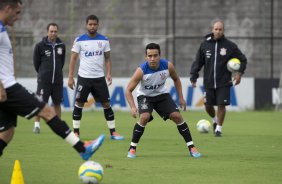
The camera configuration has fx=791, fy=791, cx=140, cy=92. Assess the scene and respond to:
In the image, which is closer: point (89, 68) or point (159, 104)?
point (159, 104)

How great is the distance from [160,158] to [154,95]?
3.39 feet

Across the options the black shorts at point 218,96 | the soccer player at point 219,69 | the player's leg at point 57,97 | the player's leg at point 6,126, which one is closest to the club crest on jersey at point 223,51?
the soccer player at point 219,69

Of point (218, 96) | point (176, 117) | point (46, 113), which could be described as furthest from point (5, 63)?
point (218, 96)

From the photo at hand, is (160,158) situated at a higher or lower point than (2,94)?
lower

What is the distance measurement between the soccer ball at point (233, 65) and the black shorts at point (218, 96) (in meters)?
0.39

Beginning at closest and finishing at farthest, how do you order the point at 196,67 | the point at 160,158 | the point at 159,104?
the point at 160,158 < the point at 159,104 < the point at 196,67

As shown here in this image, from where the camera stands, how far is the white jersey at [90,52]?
1472 centimetres

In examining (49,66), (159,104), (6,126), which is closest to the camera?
(6,126)

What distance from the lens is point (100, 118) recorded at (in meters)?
21.7

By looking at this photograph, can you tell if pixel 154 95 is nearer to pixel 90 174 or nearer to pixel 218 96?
pixel 90 174

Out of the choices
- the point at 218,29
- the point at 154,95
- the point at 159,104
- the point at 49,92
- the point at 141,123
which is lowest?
the point at 49,92

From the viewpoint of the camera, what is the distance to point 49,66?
16.6 m

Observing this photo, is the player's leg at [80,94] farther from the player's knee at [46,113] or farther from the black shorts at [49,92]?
the player's knee at [46,113]

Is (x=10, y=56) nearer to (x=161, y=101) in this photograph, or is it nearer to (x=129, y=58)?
(x=161, y=101)
